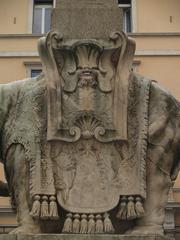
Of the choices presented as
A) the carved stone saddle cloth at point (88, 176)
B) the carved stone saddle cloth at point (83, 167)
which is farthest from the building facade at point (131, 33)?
the carved stone saddle cloth at point (88, 176)

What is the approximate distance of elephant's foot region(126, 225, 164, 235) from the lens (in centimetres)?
422

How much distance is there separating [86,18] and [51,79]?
749mm

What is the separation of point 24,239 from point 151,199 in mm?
964

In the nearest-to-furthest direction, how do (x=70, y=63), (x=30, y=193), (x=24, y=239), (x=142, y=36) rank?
(x=24, y=239), (x=30, y=193), (x=70, y=63), (x=142, y=36)

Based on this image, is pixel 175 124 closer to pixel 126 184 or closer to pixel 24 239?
pixel 126 184

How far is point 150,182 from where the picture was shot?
14.7ft

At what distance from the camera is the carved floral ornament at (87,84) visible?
4.54 meters

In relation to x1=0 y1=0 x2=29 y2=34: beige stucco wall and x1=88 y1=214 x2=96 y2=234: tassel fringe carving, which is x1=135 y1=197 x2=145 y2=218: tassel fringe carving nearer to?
x1=88 y1=214 x2=96 y2=234: tassel fringe carving

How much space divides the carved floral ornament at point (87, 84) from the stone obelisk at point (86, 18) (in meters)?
0.24

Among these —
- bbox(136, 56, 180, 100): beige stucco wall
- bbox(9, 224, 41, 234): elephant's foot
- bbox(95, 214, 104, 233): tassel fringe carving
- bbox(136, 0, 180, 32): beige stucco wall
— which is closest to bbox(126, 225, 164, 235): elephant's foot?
bbox(95, 214, 104, 233): tassel fringe carving

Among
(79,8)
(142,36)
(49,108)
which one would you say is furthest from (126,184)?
(142,36)

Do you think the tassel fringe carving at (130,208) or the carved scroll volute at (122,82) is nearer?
the tassel fringe carving at (130,208)

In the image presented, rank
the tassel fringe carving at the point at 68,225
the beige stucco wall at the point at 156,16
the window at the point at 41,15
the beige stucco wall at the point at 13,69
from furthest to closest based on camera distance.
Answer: the window at the point at 41,15 → the beige stucco wall at the point at 156,16 → the beige stucco wall at the point at 13,69 → the tassel fringe carving at the point at 68,225

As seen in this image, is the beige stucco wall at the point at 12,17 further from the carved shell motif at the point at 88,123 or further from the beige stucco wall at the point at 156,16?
the carved shell motif at the point at 88,123
